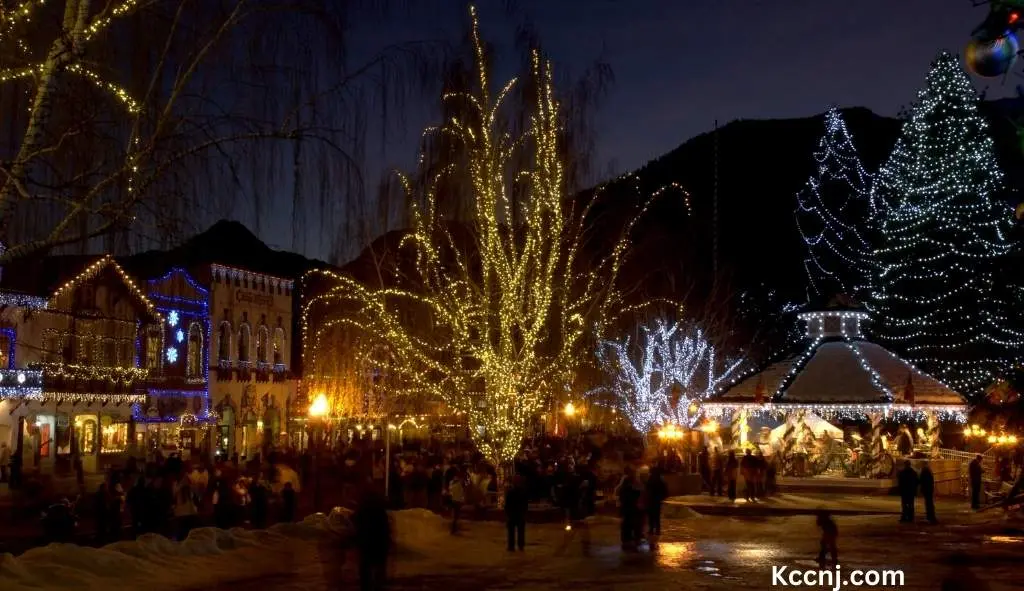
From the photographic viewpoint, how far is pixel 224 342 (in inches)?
2030

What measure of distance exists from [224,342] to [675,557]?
37.3 meters

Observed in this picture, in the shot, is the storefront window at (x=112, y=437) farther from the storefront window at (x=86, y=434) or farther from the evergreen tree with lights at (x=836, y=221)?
the evergreen tree with lights at (x=836, y=221)

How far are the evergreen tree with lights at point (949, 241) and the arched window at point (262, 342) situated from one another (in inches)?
1151

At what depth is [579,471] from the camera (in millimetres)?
24844

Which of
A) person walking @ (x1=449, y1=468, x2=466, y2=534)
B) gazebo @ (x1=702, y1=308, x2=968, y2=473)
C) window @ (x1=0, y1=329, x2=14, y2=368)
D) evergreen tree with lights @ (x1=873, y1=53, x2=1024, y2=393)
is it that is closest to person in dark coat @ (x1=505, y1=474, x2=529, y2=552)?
person walking @ (x1=449, y1=468, x2=466, y2=534)

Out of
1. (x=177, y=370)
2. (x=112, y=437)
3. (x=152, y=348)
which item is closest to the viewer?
(x=112, y=437)

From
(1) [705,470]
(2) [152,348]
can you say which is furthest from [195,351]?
(1) [705,470]

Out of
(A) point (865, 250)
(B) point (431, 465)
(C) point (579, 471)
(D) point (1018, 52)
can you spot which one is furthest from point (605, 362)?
(D) point (1018, 52)

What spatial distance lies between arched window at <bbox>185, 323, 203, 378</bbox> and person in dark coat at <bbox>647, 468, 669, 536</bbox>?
32456mm

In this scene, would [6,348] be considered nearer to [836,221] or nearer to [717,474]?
[717,474]

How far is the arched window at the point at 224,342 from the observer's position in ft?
168

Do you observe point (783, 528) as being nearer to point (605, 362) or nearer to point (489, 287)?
point (489, 287)

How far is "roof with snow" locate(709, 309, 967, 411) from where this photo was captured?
33.9m

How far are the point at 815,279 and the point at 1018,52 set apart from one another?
53472mm
